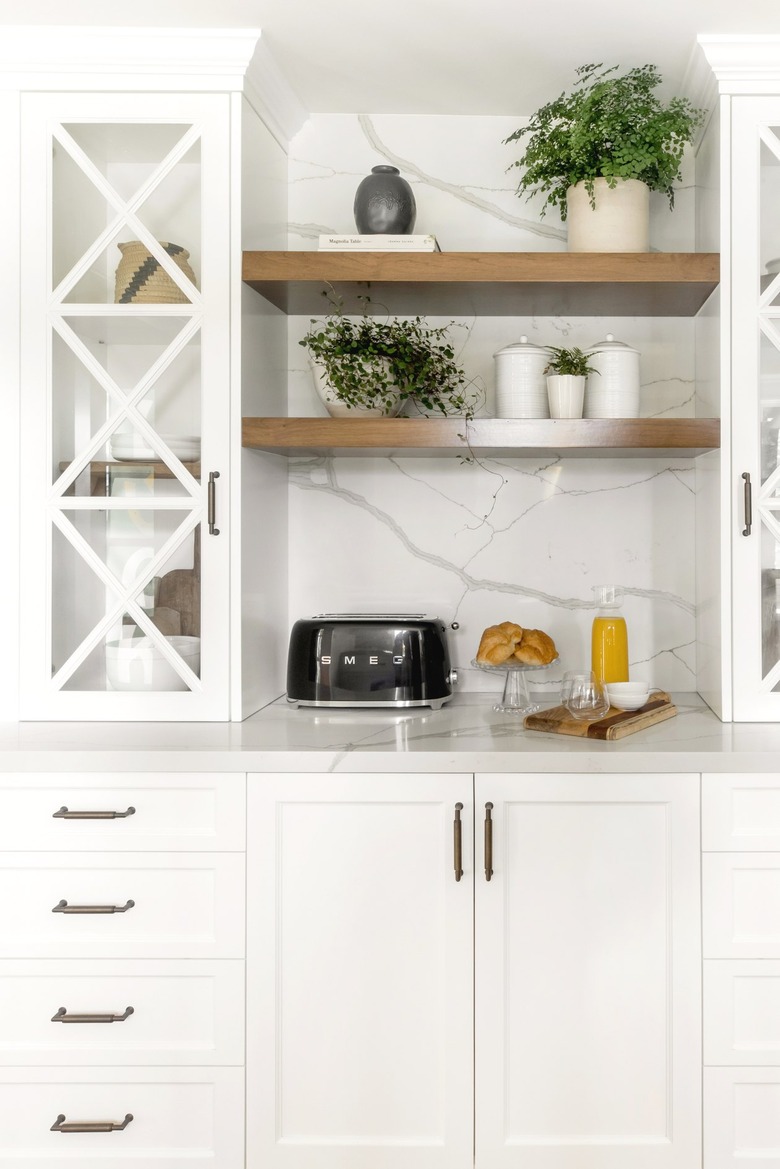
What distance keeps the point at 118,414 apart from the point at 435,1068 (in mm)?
1448

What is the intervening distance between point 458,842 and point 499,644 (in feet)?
1.78

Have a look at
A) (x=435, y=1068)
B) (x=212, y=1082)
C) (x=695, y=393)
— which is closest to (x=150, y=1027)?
(x=212, y=1082)

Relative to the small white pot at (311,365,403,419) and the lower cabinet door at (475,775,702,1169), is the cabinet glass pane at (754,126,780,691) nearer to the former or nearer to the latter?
the lower cabinet door at (475,775,702,1169)

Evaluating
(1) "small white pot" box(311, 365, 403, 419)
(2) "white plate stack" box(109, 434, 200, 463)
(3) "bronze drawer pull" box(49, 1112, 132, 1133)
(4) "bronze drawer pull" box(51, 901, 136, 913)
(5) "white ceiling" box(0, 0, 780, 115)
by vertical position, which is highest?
(5) "white ceiling" box(0, 0, 780, 115)

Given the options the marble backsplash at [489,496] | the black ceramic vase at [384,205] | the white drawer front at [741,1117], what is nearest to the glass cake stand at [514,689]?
the marble backsplash at [489,496]

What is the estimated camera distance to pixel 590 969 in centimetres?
163

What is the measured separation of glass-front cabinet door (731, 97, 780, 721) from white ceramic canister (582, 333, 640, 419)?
22 centimetres

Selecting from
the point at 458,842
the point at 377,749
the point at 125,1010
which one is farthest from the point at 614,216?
the point at 125,1010

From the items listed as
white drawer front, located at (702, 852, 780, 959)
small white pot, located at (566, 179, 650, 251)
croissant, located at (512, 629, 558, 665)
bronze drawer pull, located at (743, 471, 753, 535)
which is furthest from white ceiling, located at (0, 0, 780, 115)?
white drawer front, located at (702, 852, 780, 959)

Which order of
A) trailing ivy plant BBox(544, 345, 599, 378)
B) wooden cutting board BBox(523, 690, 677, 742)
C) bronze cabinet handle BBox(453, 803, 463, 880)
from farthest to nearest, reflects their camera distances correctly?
trailing ivy plant BBox(544, 345, 599, 378), wooden cutting board BBox(523, 690, 677, 742), bronze cabinet handle BBox(453, 803, 463, 880)

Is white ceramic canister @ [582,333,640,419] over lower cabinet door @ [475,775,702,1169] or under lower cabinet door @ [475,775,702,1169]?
over

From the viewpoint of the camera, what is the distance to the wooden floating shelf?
1.90 meters

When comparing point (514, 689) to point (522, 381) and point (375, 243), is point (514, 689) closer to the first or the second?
point (522, 381)

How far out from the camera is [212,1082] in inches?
65.4
